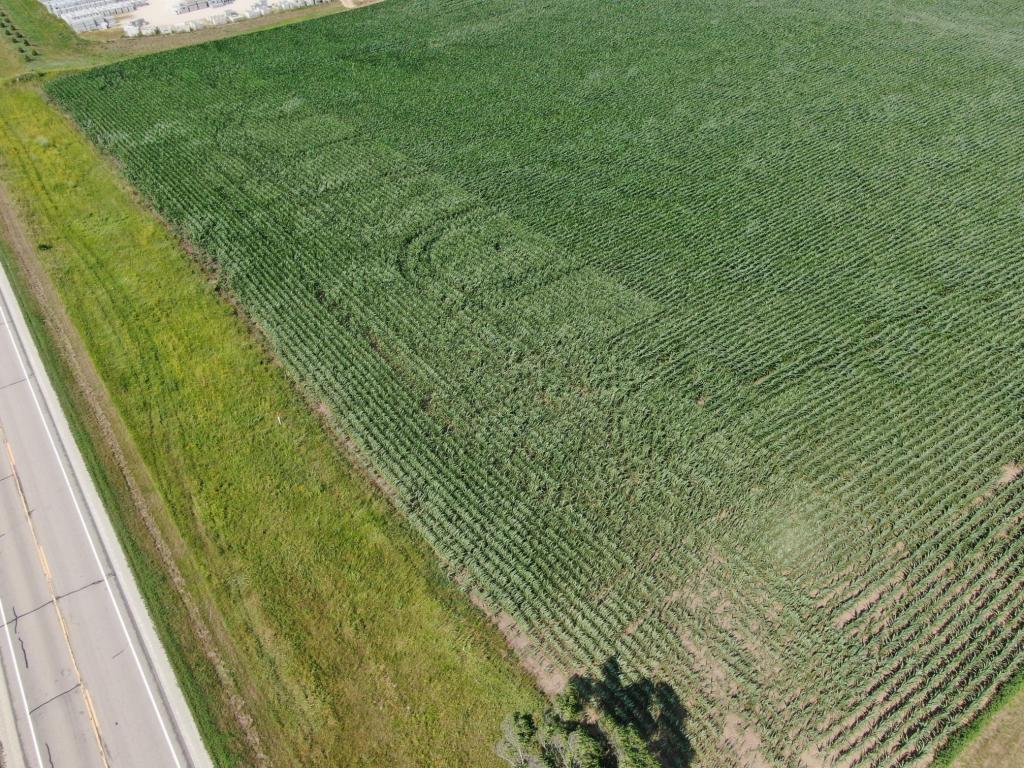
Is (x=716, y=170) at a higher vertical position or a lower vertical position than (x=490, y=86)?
lower

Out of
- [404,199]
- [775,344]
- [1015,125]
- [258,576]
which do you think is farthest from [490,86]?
[258,576]

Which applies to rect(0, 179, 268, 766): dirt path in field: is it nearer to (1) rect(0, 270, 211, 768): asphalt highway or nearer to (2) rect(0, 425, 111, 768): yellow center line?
(1) rect(0, 270, 211, 768): asphalt highway

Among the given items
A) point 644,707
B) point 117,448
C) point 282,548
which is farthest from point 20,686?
point 644,707

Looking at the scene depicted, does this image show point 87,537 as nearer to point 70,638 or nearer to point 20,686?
point 70,638

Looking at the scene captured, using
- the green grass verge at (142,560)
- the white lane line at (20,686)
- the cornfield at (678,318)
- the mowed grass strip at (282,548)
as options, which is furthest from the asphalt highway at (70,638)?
the cornfield at (678,318)

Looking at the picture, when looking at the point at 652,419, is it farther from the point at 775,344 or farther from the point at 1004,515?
the point at 1004,515

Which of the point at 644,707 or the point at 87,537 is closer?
the point at 644,707

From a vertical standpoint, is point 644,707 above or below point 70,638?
below
